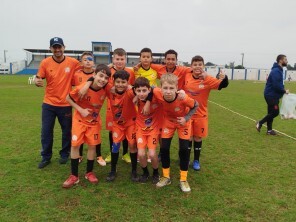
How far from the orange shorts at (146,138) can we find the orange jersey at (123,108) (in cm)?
29

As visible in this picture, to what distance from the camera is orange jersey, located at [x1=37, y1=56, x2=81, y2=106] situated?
5.32 meters

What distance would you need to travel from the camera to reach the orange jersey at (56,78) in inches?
209

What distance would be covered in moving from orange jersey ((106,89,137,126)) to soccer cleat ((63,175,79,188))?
1.11 meters

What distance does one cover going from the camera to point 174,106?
173 inches

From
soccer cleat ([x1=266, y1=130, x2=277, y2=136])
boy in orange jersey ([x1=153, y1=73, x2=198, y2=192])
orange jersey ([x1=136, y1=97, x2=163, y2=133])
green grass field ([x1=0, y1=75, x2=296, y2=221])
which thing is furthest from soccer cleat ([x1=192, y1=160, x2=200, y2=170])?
soccer cleat ([x1=266, y1=130, x2=277, y2=136])

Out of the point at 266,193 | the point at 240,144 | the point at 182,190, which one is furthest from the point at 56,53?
the point at 240,144

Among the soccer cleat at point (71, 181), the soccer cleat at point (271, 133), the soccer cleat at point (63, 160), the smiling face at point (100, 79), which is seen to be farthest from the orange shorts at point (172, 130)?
the soccer cleat at point (271, 133)

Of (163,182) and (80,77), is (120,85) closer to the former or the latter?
(80,77)

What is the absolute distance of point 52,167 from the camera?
5.36 metres

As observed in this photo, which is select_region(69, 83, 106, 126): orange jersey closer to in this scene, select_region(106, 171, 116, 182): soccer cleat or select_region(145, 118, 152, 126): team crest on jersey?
select_region(145, 118, 152, 126): team crest on jersey

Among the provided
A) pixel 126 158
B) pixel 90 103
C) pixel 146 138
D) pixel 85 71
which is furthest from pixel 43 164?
pixel 146 138

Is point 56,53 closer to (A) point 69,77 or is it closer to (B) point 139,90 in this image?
(A) point 69,77

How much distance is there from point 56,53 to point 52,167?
2.12 meters

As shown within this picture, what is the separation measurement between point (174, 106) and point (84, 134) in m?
1.51
